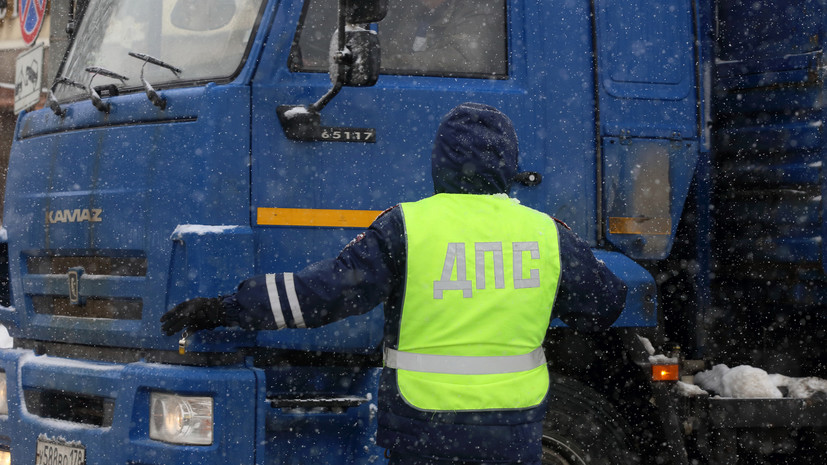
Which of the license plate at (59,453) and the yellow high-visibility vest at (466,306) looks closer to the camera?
the yellow high-visibility vest at (466,306)

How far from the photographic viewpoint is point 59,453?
3773 millimetres

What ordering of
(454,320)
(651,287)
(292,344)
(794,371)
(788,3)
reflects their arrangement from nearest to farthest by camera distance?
(454,320) < (292,344) < (651,287) < (788,3) < (794,371)

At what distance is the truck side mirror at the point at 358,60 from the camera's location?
3.27 meters

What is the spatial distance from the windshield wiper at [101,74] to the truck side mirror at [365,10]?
45.7 inches

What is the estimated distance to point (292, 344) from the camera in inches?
139

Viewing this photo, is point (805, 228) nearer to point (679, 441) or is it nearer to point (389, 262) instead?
point (679, 441)

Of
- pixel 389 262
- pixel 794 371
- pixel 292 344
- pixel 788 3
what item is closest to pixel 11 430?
pixel 292 344

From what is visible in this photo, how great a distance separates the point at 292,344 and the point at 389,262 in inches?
37.8

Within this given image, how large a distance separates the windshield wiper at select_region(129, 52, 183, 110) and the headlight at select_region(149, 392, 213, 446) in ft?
3.48

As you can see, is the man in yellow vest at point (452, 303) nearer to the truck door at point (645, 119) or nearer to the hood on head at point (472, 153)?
the hood on head at point (472, 153)

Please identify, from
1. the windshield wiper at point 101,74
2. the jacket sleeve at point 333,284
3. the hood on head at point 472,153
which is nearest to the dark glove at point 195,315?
the jacket sleeve at point 333,284

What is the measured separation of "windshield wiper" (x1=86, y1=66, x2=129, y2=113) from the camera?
150 inches

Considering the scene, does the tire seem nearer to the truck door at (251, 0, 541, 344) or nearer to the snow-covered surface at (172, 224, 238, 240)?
the truck door at (251, 0, 541, 344)

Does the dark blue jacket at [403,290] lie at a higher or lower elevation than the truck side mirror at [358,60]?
lower
